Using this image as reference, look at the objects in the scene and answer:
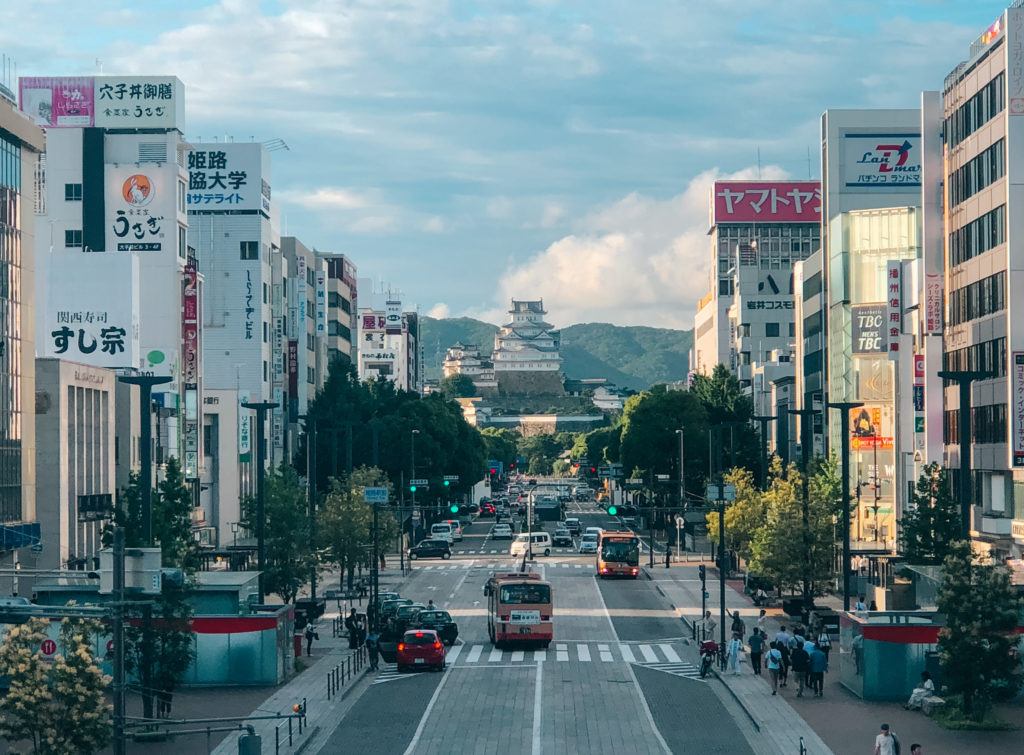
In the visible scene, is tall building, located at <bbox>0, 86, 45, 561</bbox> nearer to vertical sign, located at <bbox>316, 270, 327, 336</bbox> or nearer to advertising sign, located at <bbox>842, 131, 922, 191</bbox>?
advertising sign, located at <bbox>842, 131, 922, 191</bbox>

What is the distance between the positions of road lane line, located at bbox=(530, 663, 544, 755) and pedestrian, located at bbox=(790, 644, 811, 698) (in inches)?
266

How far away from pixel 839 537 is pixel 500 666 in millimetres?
27018

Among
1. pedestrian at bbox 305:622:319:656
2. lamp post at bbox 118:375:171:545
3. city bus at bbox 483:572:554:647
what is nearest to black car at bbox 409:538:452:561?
city bus at bbox 483:572:554:647

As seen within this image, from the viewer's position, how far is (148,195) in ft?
331

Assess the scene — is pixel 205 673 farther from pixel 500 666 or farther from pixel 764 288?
pixel 764 288

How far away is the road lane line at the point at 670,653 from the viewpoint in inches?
2188

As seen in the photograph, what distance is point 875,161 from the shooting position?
124 meters

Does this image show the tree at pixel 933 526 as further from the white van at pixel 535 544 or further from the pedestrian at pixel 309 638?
the white van at pixel 535 544

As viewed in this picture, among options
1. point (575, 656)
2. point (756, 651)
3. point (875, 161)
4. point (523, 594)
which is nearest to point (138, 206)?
point (523, 594)

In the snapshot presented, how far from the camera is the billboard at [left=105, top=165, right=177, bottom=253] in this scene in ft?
330

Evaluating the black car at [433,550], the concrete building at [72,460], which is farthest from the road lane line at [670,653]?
the black car at [433,550]

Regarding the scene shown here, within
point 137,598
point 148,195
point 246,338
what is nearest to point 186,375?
point 148,195

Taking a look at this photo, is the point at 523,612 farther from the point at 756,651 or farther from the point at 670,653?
the point at 756,651

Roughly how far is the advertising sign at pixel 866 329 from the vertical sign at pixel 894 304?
9933 millimetres
